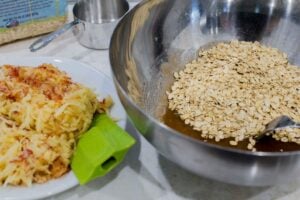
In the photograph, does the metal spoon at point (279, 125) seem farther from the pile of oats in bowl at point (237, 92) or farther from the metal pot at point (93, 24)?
the metal pot at point (93, 24)

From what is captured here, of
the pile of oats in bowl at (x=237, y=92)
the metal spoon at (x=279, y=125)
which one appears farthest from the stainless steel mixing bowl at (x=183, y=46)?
the metal spoon at (x=279, y=125)

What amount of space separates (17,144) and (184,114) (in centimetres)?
33

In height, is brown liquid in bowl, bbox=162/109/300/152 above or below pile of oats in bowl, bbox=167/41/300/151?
below

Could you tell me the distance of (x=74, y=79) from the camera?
35.3 inches

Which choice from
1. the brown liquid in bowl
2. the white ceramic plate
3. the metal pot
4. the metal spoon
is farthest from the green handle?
the metal pot

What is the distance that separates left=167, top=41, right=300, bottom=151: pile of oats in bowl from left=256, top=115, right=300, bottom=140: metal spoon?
1cm

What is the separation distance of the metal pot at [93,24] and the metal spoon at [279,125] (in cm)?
44

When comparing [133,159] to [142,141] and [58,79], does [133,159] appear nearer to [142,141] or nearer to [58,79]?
[142,141]

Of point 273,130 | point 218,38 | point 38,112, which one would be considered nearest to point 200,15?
point 218,38

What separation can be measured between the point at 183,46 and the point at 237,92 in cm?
19

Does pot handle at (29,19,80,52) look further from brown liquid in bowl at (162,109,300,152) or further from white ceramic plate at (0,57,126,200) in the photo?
brown liquid in bowl at (162,109,300,152)

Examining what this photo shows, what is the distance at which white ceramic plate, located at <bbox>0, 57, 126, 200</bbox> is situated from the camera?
66 centimetres

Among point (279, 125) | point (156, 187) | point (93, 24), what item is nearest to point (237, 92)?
point (279, 125)

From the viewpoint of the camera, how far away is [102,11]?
1161mm
